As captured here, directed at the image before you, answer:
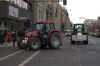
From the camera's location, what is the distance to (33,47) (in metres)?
31.6

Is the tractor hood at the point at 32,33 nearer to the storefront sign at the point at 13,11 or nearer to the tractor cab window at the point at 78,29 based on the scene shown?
the storefront sign at the point at 13,11

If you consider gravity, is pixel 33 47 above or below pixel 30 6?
below

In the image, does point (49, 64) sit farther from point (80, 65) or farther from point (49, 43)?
point (49, 43)

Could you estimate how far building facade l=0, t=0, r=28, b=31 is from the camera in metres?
47.1

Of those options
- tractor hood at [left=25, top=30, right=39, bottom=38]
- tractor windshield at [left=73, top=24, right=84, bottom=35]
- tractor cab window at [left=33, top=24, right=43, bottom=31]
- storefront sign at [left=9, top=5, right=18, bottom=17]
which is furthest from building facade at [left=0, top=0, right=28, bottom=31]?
tractor hood at [left=25, top=30, right=39, bottom=38]

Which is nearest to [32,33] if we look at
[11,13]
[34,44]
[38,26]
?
[34,44]

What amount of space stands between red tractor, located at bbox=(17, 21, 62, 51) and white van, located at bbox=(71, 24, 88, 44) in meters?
13.8

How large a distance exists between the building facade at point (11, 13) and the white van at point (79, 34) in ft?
22.9

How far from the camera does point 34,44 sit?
3170 centimetres

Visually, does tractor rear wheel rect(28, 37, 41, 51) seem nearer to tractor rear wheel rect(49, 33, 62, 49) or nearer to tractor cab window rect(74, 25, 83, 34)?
tractor rear wheel rect(49, 33, 62, 49)

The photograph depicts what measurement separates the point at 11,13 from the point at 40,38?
59.2ft

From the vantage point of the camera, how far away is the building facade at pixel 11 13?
47.1 metres

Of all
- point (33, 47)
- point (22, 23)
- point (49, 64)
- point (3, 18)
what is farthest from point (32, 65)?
point (22, 23)

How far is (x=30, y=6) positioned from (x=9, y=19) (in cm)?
2462
